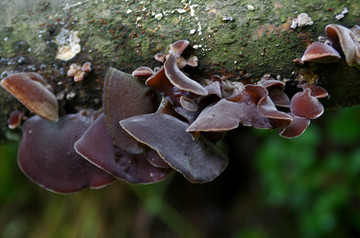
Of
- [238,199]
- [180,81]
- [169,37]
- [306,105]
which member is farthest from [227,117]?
[238,199]

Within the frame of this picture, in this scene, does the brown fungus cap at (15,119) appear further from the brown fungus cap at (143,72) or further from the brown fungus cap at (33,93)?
the brown fungus cap at (143,72)

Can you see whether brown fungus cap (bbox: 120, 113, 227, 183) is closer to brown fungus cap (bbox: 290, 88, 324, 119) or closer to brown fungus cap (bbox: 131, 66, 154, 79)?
brown fungus cap (bbox: 131, 66, 154, 79)

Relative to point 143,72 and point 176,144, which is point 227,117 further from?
point 143,72

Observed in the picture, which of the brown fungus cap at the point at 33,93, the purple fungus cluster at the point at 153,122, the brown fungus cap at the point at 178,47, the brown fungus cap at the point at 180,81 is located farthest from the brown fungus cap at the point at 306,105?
the brown fungus cap at the point at 33,93

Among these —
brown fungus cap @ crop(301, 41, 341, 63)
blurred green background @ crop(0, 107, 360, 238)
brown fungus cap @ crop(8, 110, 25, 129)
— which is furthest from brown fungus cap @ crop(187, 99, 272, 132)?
blurred green background @ crop(0, 107, 360, 238)

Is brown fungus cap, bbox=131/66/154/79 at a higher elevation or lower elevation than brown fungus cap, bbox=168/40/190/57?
lower

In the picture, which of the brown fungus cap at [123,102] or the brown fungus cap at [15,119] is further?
the brown fungus cap at [15,119]
